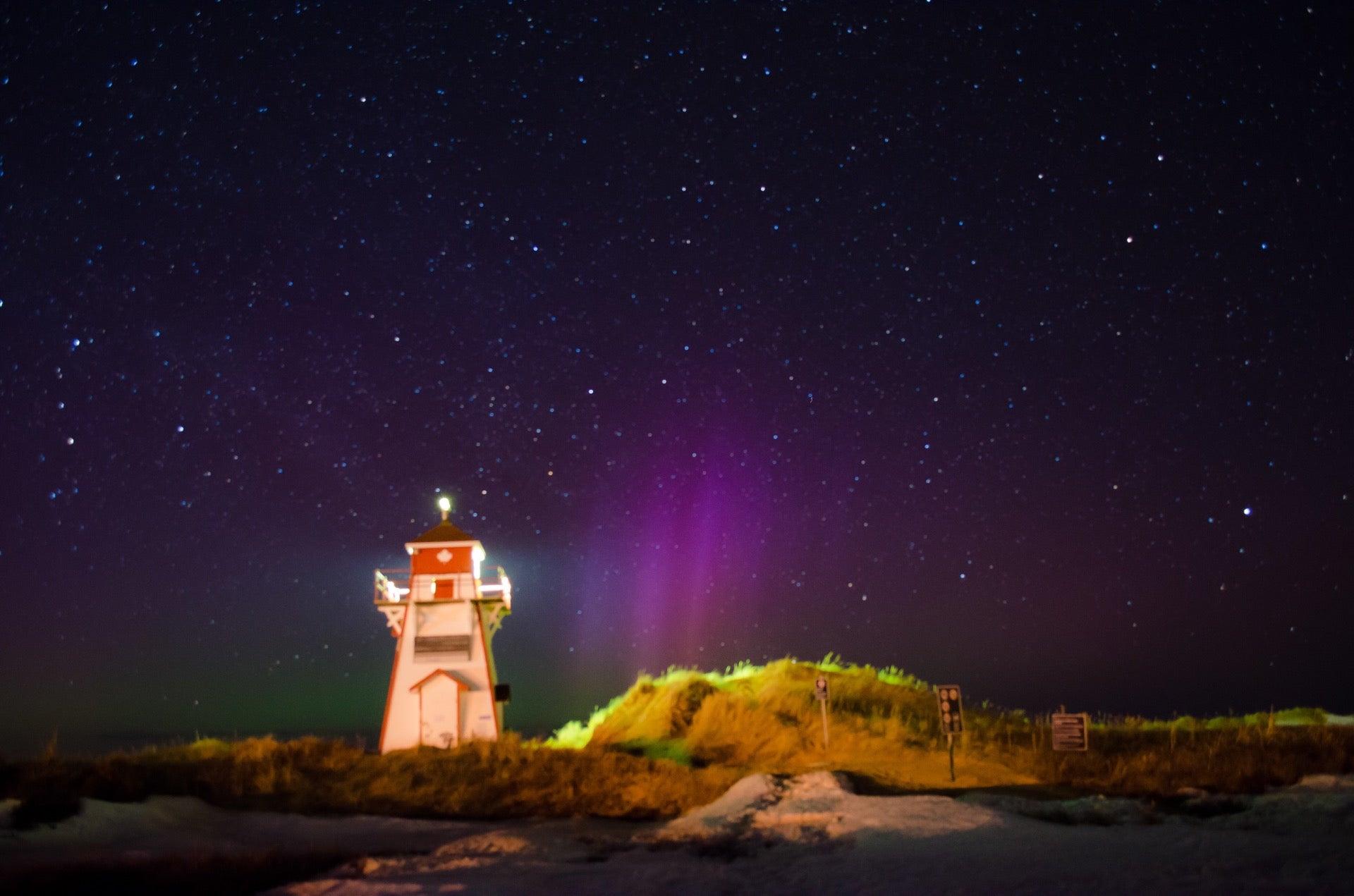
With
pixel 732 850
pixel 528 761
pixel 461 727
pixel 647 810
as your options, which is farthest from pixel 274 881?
pixel 461 727

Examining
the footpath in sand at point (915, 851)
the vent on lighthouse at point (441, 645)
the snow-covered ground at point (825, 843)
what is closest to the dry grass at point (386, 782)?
the snow-covered ground at point (825, 843)

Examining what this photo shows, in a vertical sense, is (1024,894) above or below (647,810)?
above

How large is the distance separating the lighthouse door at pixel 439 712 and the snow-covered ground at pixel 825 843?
1063cm

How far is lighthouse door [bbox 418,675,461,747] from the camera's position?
28062 millimetres

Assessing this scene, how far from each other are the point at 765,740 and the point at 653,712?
6.36 metres

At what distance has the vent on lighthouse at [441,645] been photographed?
29.2 meters

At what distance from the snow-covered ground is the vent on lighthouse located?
1166 cm

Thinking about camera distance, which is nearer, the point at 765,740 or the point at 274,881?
the point at 274,881

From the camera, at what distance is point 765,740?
24.3m

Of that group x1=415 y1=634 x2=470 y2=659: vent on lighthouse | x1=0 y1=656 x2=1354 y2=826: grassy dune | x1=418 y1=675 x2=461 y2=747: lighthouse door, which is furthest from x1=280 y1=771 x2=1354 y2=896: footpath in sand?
x1=415 y1=634 x2=470 y2=659: vent on lighthouse

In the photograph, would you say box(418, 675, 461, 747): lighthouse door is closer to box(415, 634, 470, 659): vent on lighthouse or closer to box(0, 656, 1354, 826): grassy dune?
box(415, 634, 470, 659): vent on lighthouse

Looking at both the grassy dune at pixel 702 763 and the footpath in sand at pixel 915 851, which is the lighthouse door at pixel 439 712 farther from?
the footpath in sand at pixel 915 851

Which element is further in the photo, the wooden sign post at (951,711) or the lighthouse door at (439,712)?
the lighthouse door at (439,712)

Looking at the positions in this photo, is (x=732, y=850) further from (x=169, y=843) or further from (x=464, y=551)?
(x=464, y=551)
